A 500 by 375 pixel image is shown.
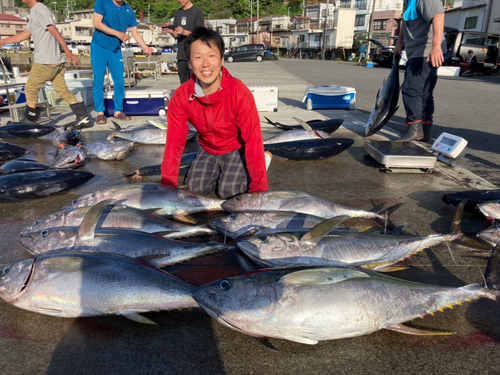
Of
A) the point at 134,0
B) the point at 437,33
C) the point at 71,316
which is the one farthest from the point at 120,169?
the point at 134,0

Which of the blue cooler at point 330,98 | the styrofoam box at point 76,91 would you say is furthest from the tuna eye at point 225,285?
the styrofoam box at point 76,91

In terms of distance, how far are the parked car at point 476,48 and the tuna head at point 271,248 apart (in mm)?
27522

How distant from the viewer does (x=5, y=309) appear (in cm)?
202

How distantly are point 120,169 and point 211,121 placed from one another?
1898mm

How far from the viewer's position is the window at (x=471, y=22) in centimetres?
3741

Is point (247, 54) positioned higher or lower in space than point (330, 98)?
higher

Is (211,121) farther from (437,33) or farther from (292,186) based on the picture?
(437,33)

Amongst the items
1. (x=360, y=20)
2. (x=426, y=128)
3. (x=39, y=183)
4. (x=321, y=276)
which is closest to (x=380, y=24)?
→ (x=360, y=20)

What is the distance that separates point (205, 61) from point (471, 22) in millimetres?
46498

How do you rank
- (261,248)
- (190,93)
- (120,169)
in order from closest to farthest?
(261,248) → (190,93) → (120,169)

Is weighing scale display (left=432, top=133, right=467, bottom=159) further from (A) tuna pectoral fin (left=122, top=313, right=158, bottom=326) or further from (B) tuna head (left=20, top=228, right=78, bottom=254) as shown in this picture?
(B) tuna head (left=20, top=228, right=78, bottom=254)

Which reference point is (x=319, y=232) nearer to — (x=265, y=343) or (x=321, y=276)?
(x=321, y=276)

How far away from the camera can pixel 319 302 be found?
1667 mm

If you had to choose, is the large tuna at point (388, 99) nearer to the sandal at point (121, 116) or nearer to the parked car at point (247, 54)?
the sandal at point (121, 116)
